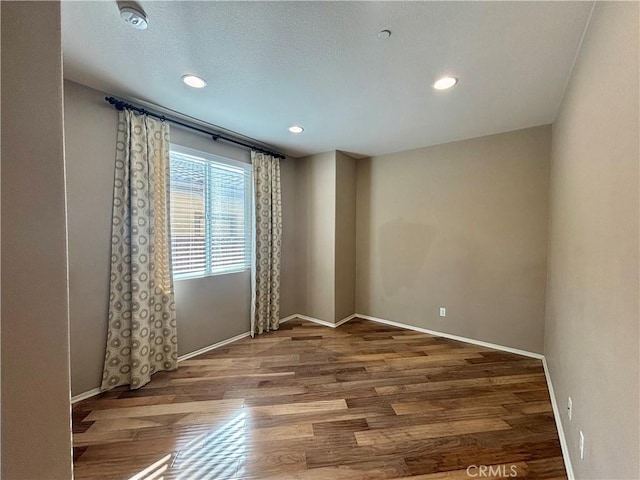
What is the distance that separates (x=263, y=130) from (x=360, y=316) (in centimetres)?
311

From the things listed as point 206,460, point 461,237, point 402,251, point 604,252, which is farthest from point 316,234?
point 604,252

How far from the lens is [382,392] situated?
7.09ft

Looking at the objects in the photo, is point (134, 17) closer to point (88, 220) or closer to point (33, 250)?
point (33, 250)

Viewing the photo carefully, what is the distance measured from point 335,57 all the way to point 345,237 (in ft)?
8.35

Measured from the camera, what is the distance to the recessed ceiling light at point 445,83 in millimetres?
1857

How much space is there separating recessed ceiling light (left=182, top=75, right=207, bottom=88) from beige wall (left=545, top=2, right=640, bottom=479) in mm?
2294

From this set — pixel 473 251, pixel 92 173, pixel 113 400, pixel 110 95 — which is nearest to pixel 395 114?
pixel 473 251

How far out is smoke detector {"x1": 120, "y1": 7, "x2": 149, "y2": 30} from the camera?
1274mm

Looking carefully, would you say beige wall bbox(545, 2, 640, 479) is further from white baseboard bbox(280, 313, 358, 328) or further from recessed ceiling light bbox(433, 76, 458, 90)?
white baseboard bbox(280, 313, 358, 328)

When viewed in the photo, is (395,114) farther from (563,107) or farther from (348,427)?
(348,427)

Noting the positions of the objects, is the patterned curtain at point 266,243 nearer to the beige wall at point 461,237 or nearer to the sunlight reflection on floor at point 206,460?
the beige wall at point 461,237

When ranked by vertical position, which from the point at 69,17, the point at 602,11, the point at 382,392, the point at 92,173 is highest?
the point at 69,17

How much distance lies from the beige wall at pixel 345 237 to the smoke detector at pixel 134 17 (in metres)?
2.55

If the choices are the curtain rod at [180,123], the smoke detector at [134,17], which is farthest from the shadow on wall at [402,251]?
the smoke detector at [134,17]
